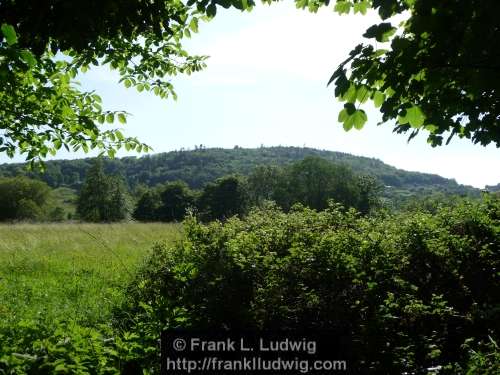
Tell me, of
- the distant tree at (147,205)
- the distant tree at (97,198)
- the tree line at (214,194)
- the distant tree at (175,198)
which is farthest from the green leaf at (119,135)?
the distant tree at (147,205)

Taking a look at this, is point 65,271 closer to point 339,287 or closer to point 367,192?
point 339,287

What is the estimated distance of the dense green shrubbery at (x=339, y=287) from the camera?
16.4ft

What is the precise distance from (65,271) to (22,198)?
261ft

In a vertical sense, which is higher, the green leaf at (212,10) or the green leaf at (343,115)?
the green leaf at (212,10)

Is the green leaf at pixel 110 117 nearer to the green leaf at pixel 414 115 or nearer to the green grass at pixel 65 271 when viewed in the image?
the green grass at pixel 65 271

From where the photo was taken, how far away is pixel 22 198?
3189 inches

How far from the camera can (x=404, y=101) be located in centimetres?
393

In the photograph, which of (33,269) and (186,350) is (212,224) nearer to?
(186,350)

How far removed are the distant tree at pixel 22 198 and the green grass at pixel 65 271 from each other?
217 feet

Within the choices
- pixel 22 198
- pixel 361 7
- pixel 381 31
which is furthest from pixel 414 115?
pixel 22 198

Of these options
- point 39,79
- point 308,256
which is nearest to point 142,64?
point 39,79

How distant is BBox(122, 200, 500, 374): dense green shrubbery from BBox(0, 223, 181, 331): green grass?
1357mm

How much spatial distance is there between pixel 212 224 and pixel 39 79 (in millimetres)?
3127

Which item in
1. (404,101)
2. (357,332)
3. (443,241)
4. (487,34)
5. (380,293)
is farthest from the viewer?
(443,241)
